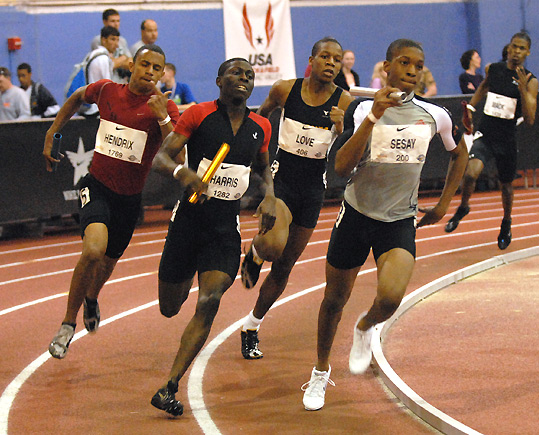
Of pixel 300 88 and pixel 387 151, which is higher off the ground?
pixel 300 88

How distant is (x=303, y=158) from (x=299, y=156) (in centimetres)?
3

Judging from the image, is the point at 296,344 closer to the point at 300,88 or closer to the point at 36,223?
the point at 300,88

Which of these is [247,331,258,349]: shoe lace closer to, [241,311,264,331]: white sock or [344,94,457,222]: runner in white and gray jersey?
[241,311,264,331]: white sock

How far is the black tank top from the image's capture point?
6457 mm

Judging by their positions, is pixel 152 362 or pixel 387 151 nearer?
pixel 387 151

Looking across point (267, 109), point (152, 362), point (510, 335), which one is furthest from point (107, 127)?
point (510, 335)

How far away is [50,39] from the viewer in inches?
680

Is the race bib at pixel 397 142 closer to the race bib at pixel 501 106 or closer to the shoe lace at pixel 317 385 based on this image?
the shoe lace at pixel 317 385

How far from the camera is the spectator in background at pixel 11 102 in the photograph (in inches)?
510

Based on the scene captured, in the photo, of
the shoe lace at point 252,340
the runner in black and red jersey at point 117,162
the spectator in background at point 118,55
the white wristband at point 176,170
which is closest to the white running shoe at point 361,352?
the shoe lace at point 252,340

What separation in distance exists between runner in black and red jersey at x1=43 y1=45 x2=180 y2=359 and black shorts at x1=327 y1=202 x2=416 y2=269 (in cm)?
150

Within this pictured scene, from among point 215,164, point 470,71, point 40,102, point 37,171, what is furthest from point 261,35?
point 215,164

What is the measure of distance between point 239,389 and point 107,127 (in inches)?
82.7

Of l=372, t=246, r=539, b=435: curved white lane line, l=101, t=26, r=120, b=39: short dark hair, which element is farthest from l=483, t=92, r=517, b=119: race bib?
l=101, t=26, r=120, b=39: short dark hair
